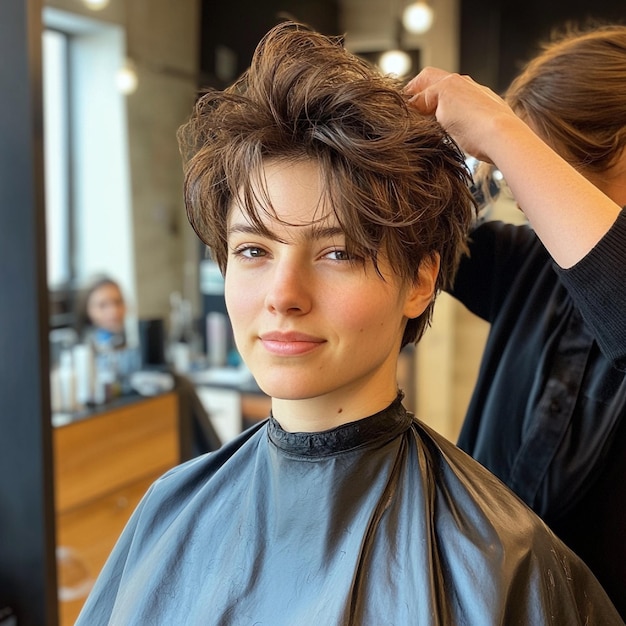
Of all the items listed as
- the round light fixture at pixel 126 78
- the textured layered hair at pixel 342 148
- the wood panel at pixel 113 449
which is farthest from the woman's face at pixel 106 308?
the textured layered hair at pixel 342 148

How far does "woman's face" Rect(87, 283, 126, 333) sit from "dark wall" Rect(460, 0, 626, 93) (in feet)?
7.96

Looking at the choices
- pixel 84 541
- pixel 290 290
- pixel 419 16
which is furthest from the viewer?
pixel 419 16

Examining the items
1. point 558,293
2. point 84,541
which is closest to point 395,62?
point 84,541

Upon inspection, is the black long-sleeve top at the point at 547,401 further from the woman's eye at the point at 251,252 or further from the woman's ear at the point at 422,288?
the woman's eye at the point at 251,252

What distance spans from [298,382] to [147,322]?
267cm

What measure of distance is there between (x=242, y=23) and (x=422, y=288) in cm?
377

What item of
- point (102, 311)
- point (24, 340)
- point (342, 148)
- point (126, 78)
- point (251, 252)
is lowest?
point (102, 311)

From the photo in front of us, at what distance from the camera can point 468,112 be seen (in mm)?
857

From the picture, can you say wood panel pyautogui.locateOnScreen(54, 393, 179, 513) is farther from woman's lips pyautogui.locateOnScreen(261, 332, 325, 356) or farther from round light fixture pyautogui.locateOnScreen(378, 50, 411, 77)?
round light fixture pyautogui.locateOnScreen(378, 50, 411, 77)

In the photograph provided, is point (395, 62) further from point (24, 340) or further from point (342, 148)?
point (342, 148)

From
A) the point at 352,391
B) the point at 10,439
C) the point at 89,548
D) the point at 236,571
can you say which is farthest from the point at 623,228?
the point at 89,548

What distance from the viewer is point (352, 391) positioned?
2.85ft

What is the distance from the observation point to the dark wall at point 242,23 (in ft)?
13.5

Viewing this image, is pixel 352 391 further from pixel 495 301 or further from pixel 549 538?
pixel 495 301
